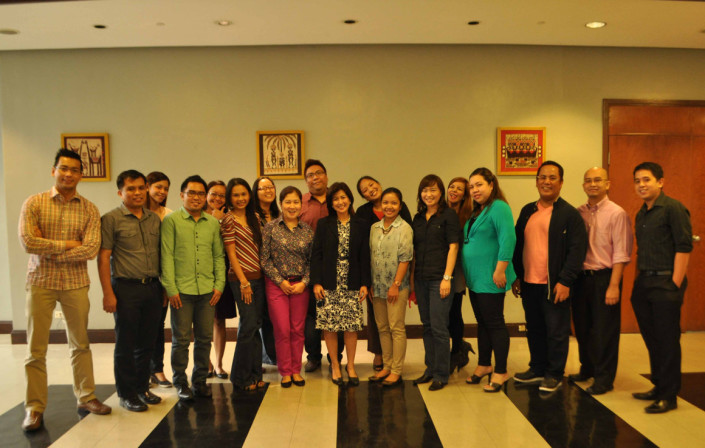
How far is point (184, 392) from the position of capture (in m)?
3.25

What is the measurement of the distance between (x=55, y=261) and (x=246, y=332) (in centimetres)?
126

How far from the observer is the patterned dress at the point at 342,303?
11.2ft

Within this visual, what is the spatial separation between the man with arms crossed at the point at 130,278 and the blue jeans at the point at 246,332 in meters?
0.56

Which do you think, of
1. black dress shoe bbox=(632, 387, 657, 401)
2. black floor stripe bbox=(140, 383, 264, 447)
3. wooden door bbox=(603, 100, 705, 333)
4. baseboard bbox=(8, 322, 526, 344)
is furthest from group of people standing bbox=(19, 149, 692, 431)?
wooden door bbox=(603, 100, 705, 333)

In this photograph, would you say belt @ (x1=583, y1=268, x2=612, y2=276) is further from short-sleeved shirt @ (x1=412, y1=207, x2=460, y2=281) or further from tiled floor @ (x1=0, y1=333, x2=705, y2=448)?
short-sleeved shirt @ (x1=412, y1=207, x2=460, y2=281)

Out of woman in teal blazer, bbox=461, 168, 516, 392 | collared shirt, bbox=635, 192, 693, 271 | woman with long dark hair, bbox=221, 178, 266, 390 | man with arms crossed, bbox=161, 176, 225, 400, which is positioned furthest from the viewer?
woman with long dark hair, bbox=221, 178, 266, 390

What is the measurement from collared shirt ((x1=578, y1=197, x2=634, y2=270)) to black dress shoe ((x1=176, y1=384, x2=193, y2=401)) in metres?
2.80

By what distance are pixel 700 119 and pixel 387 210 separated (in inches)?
146

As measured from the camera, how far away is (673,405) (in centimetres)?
304

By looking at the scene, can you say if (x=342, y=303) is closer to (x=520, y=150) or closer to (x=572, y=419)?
(x=572, y=419)

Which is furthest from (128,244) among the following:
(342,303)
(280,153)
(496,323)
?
(496,323)

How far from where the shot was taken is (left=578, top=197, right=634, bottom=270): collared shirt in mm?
3242

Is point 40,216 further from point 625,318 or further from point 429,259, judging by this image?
point 625,318

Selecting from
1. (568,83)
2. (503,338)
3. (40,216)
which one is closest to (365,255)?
(503,338)
